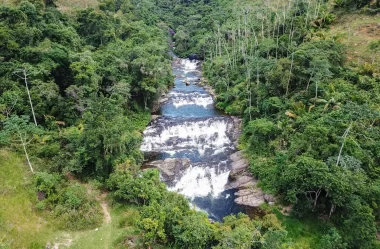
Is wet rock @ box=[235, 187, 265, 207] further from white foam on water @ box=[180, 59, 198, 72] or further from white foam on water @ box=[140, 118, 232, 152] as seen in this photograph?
white foam on water @ box=[180, 59, 198, 72]

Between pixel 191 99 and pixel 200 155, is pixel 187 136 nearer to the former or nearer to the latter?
pixel 200 155

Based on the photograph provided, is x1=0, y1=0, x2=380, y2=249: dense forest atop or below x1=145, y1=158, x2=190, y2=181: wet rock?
atop

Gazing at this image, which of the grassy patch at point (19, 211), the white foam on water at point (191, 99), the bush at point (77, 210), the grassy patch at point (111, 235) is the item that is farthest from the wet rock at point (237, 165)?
the grassy patch at point (19, 211)

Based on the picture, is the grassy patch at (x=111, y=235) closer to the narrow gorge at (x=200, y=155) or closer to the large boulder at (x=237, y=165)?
the narrow gorge at (x=200, y=155)

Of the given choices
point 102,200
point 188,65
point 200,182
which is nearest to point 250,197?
point 200,182

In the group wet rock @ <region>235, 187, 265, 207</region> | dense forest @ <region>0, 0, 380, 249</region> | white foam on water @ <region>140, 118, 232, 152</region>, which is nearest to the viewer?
dense forest @ <region>0, 0, 380, 249</region>

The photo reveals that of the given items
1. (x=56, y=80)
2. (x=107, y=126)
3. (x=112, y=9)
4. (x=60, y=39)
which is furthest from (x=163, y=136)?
(x=112, y=9)

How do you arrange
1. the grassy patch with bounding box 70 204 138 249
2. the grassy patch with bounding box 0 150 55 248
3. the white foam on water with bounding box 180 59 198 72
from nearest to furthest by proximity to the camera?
the grassy patch with bounding box 0 150 55 248 < the grassy patch with bounding box 70 204 138 249 < the white foam on water with bounding box 180 59 198 72

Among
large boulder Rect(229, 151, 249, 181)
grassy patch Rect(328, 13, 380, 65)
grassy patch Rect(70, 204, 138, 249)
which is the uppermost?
Answer: grassy patch Rect(328, 13, 380, 65)

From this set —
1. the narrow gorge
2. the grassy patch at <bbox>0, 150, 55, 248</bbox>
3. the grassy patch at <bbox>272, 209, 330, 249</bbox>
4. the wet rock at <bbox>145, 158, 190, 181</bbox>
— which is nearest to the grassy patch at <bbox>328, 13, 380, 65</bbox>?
the narrow gorge
